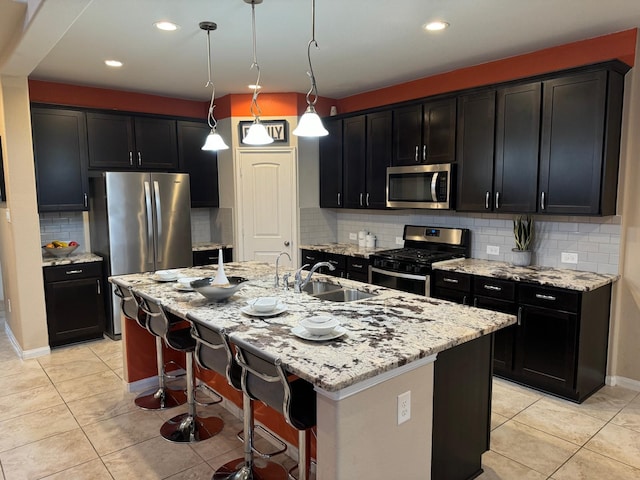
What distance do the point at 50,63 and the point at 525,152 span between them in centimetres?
426

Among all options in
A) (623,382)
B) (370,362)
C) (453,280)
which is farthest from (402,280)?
Answer: (370,362)

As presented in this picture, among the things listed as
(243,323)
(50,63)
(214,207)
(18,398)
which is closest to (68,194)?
(50,63)

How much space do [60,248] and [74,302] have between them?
1.93 feet

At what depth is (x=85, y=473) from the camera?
254 cm

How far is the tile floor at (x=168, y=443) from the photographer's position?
2.55 metres

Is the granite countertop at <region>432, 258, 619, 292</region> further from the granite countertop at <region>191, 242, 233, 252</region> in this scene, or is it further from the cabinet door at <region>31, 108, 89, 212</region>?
the cabinet door at <region>31, 108, 89, 212</region>

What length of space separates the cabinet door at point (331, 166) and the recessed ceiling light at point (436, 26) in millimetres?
2151

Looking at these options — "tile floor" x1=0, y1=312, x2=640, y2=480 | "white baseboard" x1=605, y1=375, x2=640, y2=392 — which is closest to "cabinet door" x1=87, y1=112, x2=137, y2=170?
"tile floor" x1=0, y1=312, x2=640, y2=480

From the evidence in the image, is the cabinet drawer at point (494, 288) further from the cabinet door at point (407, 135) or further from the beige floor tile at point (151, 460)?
Answer: the beige floor tile at point (151, 460)

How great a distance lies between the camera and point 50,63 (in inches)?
161

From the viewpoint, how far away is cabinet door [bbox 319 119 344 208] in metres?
5.40

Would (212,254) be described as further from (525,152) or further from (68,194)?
(525,152)

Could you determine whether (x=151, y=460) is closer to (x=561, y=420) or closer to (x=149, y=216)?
(x=561, y=420)

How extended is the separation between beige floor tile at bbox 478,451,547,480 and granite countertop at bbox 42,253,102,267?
406cm
